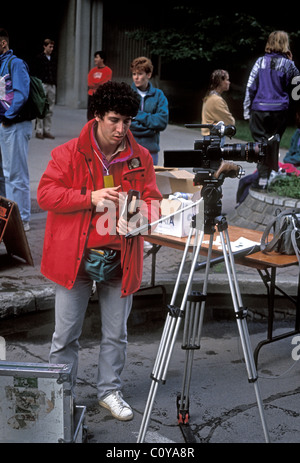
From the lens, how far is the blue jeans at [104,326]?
4.06 metres

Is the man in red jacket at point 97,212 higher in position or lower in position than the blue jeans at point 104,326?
higher

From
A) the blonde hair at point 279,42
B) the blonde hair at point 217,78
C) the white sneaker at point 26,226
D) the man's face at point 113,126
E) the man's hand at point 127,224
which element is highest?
the blonde hair at point 279,42

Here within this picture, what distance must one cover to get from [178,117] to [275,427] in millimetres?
A: 20113

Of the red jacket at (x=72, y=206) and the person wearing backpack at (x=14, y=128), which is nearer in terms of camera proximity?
the red jacket at (x=72, y=206)

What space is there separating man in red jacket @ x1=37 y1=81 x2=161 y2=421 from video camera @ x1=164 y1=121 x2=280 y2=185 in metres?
0.35

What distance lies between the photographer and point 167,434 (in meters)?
4.09

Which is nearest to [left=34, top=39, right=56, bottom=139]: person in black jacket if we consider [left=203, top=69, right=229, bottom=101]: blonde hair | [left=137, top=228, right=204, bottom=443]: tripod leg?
[left=203, top=69, right=229, bottom=101]: blonde hair

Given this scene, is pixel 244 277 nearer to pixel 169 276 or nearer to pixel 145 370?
pixel 169 276

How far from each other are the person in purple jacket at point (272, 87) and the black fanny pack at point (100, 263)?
505 cm

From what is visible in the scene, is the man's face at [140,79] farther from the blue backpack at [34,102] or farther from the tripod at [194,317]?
the tripod at [194,317]

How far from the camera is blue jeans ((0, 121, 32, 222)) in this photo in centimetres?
768

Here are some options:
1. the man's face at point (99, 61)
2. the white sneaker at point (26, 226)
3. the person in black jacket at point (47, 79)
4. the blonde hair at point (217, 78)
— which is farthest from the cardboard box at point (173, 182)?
the person in black jacket at point (47, 79)

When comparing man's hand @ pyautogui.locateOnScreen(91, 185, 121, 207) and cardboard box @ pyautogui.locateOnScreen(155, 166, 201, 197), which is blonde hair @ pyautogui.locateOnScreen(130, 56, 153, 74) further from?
man's hand @ pyautogui.locateOnScreen(91, 185, 121, 207)
